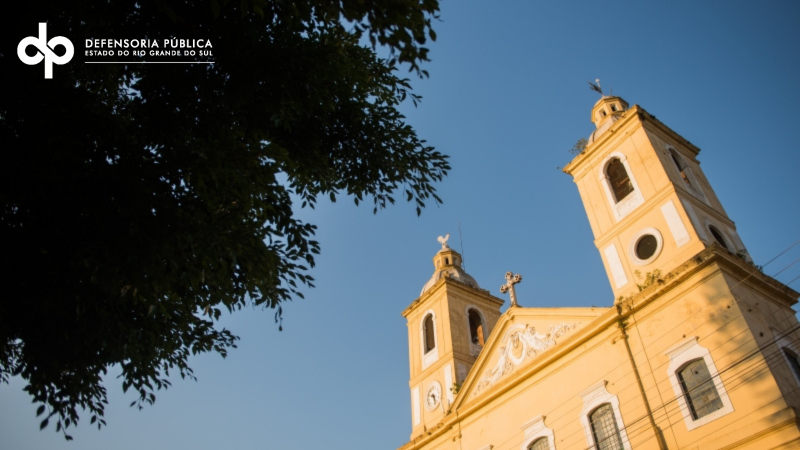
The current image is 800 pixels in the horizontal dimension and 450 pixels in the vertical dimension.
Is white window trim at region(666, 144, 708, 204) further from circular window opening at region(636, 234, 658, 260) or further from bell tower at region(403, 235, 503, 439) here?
bell tower at region(403, 235, 503, 439)

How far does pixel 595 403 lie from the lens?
1445cm

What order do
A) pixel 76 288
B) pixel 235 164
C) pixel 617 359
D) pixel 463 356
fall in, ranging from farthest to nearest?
pixel 463 356
pixel 617 359
pixel 235 164
pixel 76 288

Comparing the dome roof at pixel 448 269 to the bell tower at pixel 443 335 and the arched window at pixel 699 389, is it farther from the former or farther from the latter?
the arched window at pixel 699 389

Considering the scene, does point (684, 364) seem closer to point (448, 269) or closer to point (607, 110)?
point (607, 110)

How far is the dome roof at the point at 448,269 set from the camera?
23438mm

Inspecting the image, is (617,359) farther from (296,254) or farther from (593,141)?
(296,254)

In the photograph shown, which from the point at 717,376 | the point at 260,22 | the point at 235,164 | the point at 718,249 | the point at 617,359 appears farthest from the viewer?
the point at 617,359

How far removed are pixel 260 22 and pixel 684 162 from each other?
14.9 metres

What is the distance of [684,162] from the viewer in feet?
59.2

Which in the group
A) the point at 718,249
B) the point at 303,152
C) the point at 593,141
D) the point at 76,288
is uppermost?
the point at 593,141

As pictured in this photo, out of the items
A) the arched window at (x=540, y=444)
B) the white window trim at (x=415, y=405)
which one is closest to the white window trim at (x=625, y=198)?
the arched window at (x=540, y=444)

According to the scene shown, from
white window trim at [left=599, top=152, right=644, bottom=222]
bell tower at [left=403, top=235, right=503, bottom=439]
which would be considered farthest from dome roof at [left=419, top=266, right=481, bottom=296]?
white window trim at [left=599, top=152, right=644, bottom=222]

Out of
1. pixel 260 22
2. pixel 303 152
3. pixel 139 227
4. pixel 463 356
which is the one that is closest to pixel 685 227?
pixel 463 356

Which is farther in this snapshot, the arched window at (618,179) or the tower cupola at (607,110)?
the tower cupola at (607,110)
